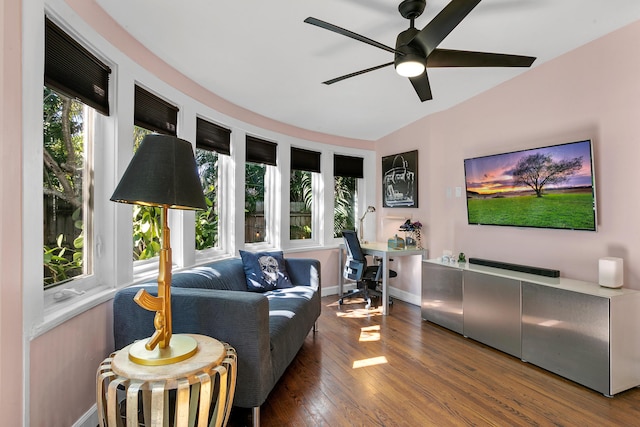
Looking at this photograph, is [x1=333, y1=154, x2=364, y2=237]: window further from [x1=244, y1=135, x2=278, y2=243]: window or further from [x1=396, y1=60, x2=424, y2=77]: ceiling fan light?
[x1=396, y1=60, x2=424, y2=77]: ceiling fan light

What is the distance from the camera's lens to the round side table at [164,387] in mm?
1212

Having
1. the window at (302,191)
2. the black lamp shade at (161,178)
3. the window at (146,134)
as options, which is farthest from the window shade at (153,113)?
the window at (302,191)

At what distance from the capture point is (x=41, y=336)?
1446 mm

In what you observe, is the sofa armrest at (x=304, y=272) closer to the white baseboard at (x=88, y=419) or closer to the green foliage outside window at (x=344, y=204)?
the green foliage outside window at (x=344, y=204)

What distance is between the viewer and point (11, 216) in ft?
4.19

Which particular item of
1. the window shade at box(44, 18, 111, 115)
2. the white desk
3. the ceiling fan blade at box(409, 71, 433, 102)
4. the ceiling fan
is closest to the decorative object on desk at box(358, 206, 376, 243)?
the white desk

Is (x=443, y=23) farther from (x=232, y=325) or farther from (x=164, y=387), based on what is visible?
(x=164, y=387)

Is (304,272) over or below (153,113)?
below

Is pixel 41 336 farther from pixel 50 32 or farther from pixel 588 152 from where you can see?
pixel 588 152

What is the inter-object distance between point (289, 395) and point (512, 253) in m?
2.58

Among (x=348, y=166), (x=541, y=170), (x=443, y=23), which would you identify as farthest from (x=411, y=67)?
(x=348, y=166)

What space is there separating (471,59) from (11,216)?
2.60 m

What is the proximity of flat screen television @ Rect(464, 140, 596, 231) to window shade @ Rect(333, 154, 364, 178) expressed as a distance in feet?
6.16

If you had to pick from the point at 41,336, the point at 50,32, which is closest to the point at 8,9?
the point at 50,32
